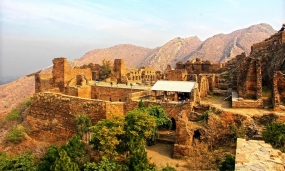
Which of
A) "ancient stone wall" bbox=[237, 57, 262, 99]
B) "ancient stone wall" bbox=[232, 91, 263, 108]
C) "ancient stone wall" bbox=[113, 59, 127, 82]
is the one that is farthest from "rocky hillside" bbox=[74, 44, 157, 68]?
"ancient stone wall" bbox=[232, 91, 263, 108]

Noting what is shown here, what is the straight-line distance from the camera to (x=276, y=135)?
13.3 meters

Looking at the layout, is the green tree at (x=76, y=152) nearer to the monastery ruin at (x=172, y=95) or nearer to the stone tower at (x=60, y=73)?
the monastery ruin at (x=172, y=95)

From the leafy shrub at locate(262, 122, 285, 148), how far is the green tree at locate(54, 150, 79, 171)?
9.89m

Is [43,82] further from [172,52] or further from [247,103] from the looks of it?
[172,52]

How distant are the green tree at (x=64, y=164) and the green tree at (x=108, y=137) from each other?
5.95 feet

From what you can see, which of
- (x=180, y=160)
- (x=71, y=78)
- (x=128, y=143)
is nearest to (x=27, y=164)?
(x=128, y=143)

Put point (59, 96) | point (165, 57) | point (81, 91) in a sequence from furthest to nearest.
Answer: point (165, 57), point (81, 91), point (59, 96)

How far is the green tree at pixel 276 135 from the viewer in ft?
43.0

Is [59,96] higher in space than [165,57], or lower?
lower

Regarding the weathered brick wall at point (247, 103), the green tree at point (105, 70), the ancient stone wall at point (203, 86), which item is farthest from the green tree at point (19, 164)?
the green tree at point (105, 70)

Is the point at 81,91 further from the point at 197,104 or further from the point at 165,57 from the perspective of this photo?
the point at 165,57

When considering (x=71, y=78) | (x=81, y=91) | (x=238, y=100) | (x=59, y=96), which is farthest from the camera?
(x=71, y=78)

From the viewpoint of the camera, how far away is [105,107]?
20562 millimetres

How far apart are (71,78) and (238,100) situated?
58.9 feet
